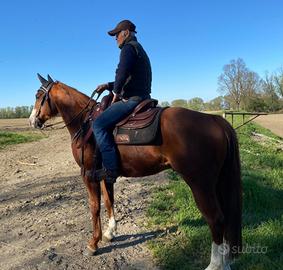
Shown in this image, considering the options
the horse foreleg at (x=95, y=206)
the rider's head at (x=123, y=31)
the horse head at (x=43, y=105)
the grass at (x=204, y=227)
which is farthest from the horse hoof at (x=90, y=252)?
the rider's head at (x=123, y=31)

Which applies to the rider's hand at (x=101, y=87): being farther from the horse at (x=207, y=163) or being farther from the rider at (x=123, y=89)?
the horse at (x=207, y=163)

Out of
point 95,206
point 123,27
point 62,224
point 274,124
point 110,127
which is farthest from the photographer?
point 274,124

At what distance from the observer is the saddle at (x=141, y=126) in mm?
4559

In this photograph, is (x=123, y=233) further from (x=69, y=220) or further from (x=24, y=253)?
(x=24, y=253)

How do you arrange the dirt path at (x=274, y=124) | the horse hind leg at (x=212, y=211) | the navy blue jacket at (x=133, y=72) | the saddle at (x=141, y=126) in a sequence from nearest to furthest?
the horse hind leg at (x=212, y=211) → the saddle at (x=141, y=126) → the navy blue jacket at (x=133, y=72) → the dirt path at (x=274, y=124)

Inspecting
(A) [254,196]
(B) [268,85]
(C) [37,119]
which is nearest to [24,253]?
(C) [37,119]

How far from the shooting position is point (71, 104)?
560 centimetres

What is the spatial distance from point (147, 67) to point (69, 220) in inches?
123

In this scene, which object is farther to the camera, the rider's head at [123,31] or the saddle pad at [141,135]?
the rider's head at [123,31]

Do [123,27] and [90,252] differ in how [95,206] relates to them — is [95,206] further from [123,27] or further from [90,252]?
[123,27]

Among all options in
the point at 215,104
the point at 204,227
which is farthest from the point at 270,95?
the point at 204,227

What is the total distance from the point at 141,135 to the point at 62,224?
8.62 ft

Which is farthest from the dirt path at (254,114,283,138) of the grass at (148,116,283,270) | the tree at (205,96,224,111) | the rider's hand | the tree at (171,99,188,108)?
the tree at (205,96,224,111)

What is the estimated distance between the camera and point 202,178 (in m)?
4.29
